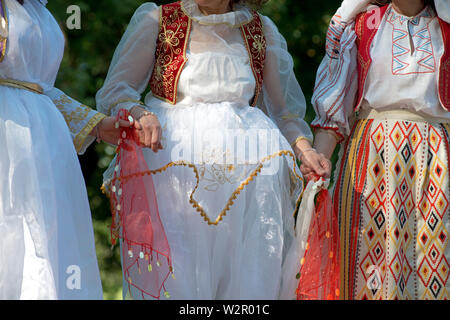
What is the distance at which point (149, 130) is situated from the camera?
3215mm

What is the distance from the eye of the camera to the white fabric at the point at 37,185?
2.91m

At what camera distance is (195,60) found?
3.38 metres

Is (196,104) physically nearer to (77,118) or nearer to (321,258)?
(77,118)

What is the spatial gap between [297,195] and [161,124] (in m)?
0.58

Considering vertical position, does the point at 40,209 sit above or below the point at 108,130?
below

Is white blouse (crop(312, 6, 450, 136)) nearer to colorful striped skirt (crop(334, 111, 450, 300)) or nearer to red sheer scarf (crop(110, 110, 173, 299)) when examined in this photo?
colorful striped skirt (crop(334, 111, 450, 300))

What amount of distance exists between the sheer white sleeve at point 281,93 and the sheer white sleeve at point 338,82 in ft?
0.29

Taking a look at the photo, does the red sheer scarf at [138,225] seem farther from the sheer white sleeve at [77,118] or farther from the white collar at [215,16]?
the white collar at [215,16]

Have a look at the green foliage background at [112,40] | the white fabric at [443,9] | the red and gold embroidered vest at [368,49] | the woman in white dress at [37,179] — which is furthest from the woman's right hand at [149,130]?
the green foliage background at [112,40]

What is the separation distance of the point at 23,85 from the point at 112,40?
3.83 metres

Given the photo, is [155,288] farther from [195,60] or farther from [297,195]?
[195,60]

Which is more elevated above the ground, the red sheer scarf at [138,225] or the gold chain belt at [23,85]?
the gold chain belt at [23,85]

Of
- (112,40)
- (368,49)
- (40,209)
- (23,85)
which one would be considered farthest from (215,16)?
(112,40)
